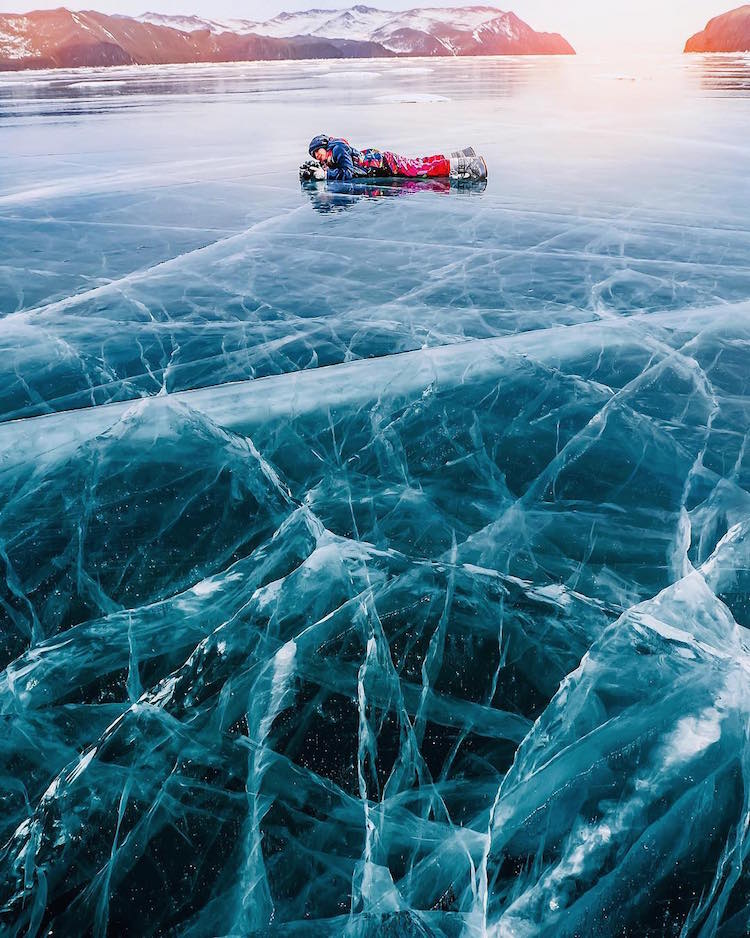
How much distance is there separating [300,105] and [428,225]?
33.4ft

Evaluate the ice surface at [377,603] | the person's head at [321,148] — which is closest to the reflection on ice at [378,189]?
the person's head at [321,148]

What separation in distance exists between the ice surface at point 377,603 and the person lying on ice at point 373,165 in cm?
269

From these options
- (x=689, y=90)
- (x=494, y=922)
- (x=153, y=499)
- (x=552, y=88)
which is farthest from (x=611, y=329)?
(x=552, y=88)

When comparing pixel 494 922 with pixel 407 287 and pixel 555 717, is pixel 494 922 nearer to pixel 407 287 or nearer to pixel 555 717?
pixel 555 717

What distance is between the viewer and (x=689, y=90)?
614 inches

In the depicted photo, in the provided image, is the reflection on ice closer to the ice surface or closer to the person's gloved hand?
the person's gloved hand

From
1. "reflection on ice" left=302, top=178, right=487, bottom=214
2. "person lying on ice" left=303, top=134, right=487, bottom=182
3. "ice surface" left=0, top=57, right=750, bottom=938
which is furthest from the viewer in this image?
"person lying on ice" left=303, top=134, right=487, bottom=182

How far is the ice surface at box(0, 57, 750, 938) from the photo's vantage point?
1.01 meters

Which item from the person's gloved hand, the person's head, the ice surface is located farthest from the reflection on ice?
the ice surface

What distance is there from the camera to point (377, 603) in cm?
146

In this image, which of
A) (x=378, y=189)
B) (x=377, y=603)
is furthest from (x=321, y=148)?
(x=377, y=603)

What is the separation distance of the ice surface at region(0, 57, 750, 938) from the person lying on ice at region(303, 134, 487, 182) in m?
2.69

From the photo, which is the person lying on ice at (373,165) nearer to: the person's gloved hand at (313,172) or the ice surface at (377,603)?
the person's gloved hand at (313,172)

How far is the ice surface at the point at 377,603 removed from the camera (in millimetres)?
1007
